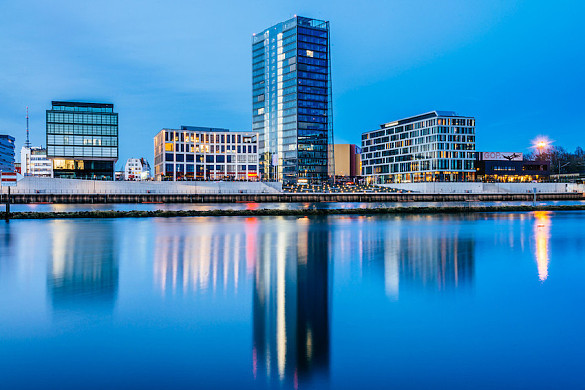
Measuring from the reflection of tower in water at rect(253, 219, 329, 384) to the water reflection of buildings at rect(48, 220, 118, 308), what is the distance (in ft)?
16.6

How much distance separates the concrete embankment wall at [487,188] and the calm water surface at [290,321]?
438ft

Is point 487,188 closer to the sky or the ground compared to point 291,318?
closer to the sky

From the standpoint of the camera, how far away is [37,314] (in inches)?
466

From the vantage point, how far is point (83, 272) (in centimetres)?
1812

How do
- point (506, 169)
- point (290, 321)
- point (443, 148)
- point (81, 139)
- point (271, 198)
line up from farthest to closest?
point (506, 169), point (443, 148), point (81, 139), point (271, 198), point (290, 321)

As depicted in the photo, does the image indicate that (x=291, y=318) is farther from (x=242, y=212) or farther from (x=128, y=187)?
(x=128, y=187)

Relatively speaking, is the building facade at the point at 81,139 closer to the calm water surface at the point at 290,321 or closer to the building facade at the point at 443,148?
the building facade at the point at 443,148

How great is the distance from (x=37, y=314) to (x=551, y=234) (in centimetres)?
3714

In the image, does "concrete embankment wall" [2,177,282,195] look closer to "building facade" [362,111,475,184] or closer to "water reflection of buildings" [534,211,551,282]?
"building facade" [362,111,475,184]

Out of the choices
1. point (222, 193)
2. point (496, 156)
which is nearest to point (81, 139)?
point (222, 193)

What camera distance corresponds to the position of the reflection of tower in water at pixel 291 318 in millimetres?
8328

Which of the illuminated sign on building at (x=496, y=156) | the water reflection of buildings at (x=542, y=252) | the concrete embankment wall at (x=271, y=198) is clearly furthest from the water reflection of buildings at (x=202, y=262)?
the illuminated sign on building at (x=496, y=156)

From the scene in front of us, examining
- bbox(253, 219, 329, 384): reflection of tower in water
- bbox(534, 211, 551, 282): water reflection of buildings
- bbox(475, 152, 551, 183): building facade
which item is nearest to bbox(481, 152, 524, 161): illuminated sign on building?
bbox(475, 152, 551, 183): building facade

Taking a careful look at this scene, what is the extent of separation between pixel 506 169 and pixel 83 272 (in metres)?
186
